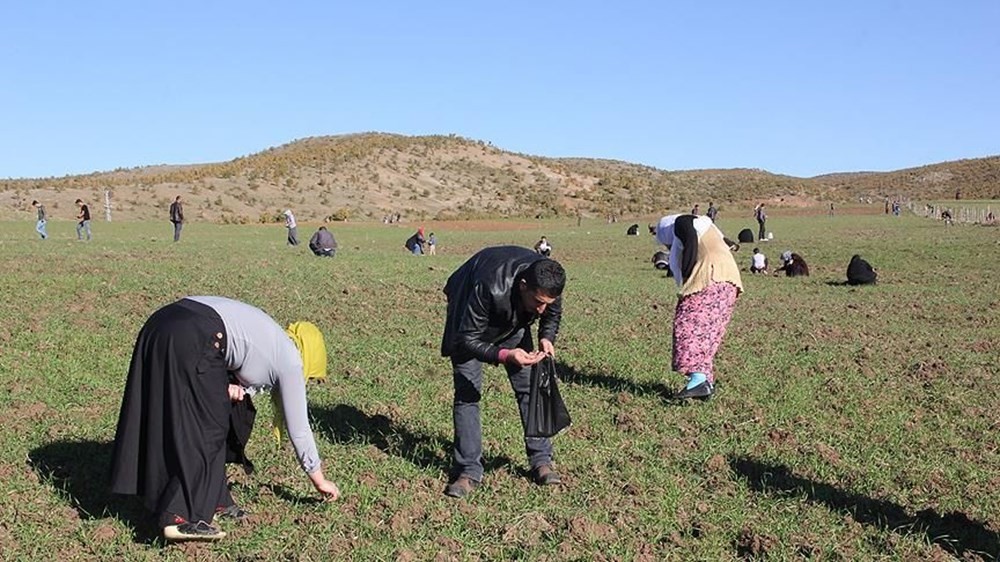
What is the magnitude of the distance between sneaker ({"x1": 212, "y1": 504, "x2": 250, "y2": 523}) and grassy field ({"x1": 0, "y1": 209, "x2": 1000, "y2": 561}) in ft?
0.36

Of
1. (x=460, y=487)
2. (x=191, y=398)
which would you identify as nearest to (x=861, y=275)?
(x=460, y=487)

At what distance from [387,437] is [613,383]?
3004 mm

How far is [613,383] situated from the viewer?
9938 millimetres

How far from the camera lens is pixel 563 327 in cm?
1360

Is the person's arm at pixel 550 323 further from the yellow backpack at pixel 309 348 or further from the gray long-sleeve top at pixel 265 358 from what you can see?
the gray long-sleeve top at pixel 265 358

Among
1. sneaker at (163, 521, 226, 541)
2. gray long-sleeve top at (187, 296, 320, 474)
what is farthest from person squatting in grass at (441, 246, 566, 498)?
sneaker at (163, 521, 226, 541)

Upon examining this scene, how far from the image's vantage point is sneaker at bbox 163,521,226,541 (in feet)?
16.8

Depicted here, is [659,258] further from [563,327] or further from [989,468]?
[989,468]

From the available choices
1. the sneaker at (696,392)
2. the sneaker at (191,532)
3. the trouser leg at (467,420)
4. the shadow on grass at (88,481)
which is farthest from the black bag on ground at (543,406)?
the sneaker at (696,392)

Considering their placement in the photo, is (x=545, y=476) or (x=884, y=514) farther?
(x=545, y=476)

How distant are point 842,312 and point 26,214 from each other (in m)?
44.3

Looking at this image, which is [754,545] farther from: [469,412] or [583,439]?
[583,439]

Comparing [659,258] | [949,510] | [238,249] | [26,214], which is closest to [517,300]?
[949,510]

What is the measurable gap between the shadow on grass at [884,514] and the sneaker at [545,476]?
1.31 meters
